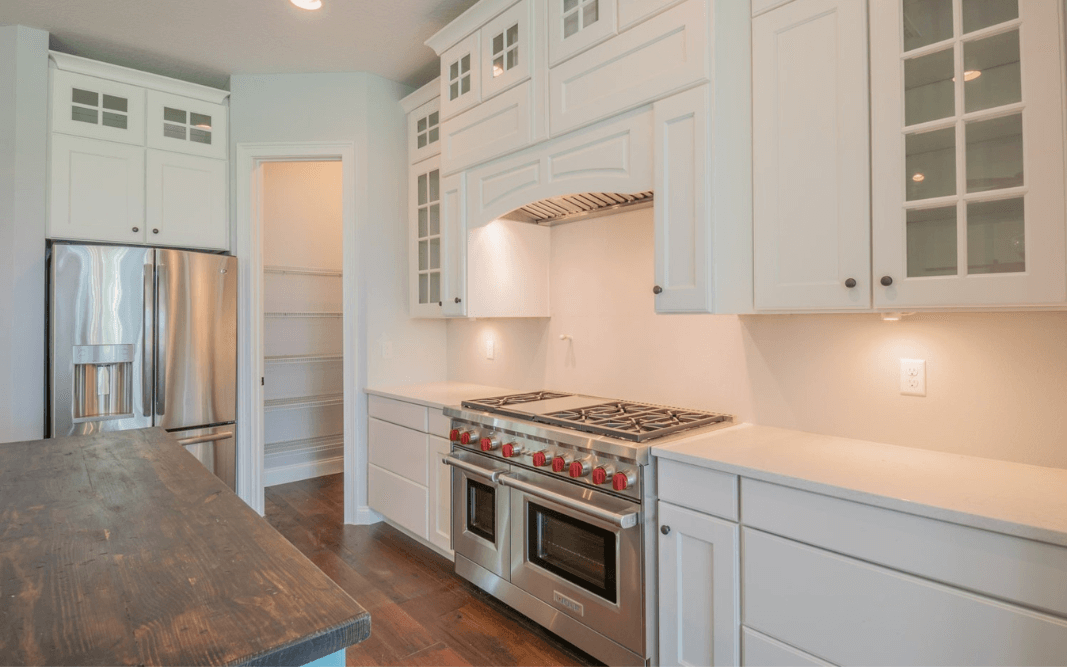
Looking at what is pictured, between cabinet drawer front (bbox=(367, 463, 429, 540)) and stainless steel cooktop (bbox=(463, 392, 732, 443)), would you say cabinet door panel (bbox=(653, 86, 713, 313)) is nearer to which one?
stainless steel cooktop (bbox=(463, 392, 732, 443))

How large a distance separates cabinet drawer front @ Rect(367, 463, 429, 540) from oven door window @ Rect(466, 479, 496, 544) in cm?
48

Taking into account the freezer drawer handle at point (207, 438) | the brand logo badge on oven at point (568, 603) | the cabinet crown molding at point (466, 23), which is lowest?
the brand logo badge on oven at point (568, 603)

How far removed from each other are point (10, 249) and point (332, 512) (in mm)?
2290

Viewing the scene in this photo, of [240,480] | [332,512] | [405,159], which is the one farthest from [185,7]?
[332,512]

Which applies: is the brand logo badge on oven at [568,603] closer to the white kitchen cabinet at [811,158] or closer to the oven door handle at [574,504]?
the oven door handle at [574,504]

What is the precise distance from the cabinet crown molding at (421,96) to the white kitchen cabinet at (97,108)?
1.50 m

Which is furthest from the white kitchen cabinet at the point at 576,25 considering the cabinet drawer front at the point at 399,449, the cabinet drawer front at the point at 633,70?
the cabinet drawer front at the point at 399,449

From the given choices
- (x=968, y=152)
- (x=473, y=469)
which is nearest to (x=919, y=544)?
(x=968, y=152)

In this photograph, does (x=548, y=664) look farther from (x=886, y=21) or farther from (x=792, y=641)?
(x=886, y=21)

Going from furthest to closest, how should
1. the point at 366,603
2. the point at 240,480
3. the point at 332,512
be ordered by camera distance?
1. the point at 332,512
2. the point at 240,480
3. the point at 366,603

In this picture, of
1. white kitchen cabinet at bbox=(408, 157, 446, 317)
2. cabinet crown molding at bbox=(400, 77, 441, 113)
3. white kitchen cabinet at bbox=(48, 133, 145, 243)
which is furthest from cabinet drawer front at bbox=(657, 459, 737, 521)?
white kitchen cabinet at bbox=(48, 133, 145, 243)

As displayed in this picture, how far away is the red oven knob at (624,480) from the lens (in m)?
1.87

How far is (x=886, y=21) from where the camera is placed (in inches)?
60.6

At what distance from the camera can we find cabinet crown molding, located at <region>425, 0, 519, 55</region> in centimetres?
262
